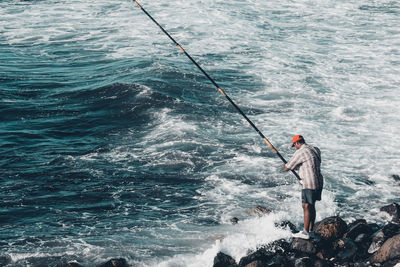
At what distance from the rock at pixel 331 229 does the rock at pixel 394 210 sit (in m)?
1.24

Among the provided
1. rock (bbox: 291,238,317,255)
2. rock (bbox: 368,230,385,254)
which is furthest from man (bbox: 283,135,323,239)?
rock (bbox: 368,230,385,254)

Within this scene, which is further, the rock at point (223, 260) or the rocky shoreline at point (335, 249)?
the rock at point (223, 260)

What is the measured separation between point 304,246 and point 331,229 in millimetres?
671

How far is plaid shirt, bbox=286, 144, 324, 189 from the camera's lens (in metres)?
7.77

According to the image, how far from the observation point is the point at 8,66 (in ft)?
60.6

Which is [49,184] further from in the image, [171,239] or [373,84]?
[373,84]

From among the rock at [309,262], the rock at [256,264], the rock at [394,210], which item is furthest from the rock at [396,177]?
the rock at [256,264]

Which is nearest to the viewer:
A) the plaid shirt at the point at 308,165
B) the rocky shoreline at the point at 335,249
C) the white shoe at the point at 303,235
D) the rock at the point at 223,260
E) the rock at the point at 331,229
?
the rocky shoreline at the point at 335,249

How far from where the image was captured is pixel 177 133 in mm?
13203

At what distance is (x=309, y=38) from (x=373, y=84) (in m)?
7.31

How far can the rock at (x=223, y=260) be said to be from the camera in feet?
24.9

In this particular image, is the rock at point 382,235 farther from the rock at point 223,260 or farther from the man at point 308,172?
the rock at point 223,260

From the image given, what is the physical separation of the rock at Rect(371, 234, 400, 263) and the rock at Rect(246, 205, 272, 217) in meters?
2.23

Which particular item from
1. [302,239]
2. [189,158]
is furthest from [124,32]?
[302,239]
